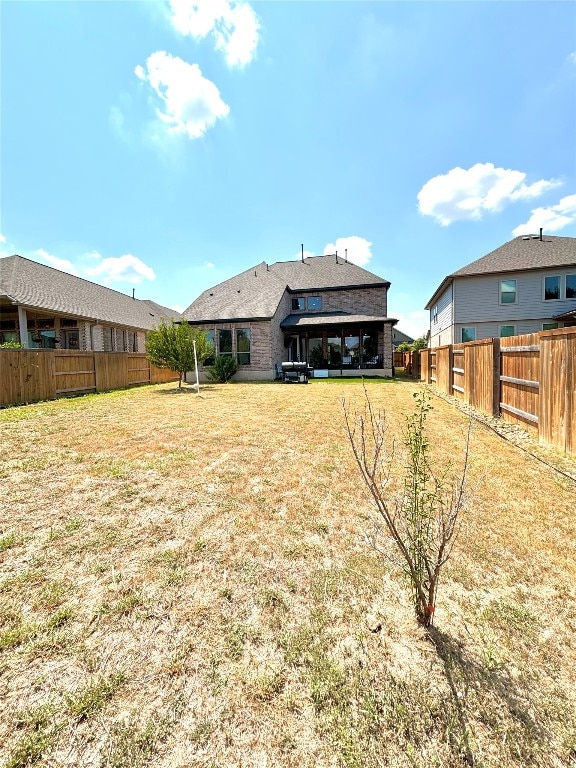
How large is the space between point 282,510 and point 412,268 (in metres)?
28.2

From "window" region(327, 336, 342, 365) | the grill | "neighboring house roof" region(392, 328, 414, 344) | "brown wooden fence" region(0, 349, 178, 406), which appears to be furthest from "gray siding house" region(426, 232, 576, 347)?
"neighboring house roof" region(392, 328, 414, 344)

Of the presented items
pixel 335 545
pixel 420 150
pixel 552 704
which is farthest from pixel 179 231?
pixel 552 704

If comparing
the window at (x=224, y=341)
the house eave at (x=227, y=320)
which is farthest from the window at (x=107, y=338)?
the window at (x=224, y=341)

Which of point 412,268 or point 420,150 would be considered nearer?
point 420,150

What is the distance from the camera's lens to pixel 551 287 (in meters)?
18.1

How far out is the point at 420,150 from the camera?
1423cm

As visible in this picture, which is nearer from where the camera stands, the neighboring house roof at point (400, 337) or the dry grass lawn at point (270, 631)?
the dry grass lawn at point (270, 631)

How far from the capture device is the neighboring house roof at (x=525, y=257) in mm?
Answer: 18094

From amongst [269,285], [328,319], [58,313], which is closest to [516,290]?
[328,319]

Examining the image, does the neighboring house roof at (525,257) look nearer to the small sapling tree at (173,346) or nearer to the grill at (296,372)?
the grill at (296,372)

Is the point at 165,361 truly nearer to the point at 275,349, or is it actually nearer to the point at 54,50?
the point at 275,349

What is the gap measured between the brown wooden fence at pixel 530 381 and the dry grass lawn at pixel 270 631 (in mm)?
1409

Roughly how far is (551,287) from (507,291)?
2.30 meters

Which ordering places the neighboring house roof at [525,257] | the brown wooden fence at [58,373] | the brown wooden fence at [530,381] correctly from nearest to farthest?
the brown wooden fence at [530,381] → the brown wooden fence at [58,373] → the neighboring house roof at [525,257]
